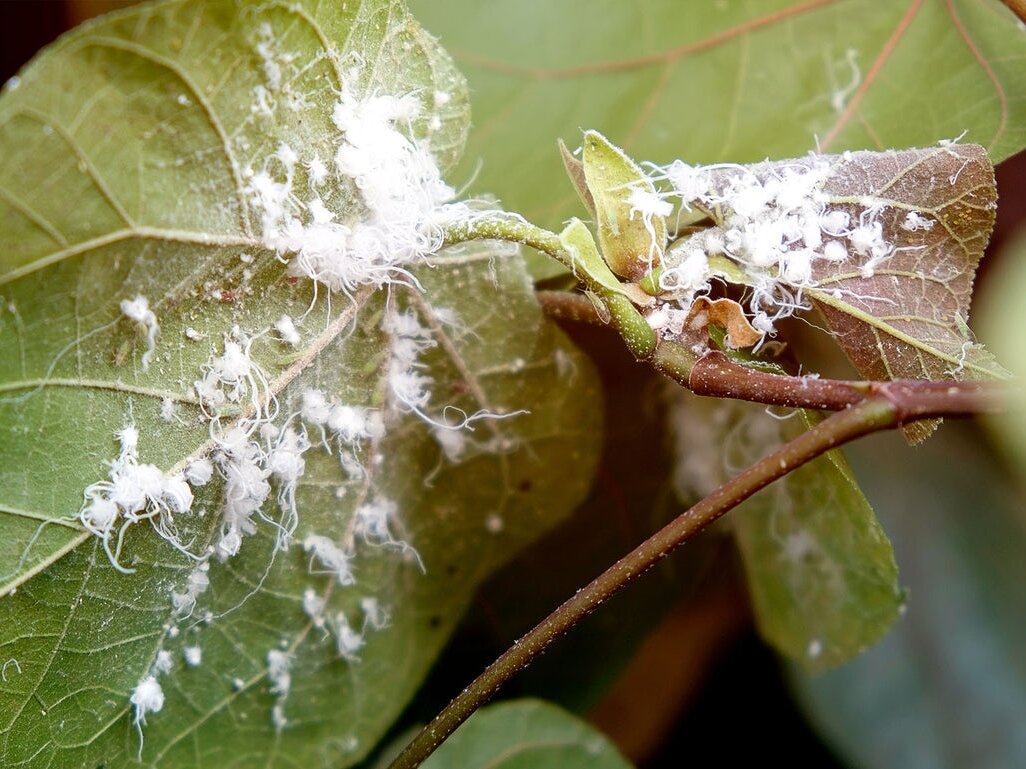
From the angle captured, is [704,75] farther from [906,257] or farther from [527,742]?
[527,742]

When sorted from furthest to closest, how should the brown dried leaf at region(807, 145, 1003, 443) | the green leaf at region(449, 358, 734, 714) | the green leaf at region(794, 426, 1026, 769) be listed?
the green leaf at region(794, 426, 1026, 769) < the green leaf at region(449, 358, 734, 714) < the brown dried leaf at region(807, 145, 1003, 443)

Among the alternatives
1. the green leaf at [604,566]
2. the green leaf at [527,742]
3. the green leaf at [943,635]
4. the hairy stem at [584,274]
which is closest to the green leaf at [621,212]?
the hairy stem at [584,274]

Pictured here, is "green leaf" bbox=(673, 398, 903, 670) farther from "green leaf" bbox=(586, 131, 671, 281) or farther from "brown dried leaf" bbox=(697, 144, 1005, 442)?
"green leaf" bbox=(586, 131, 671, 281)

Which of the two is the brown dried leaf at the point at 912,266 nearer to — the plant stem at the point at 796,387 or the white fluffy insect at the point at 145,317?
the plant stem at the point at 796,387

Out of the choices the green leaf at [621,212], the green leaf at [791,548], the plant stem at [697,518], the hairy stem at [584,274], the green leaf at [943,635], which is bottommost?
the green leaf at [943,635]

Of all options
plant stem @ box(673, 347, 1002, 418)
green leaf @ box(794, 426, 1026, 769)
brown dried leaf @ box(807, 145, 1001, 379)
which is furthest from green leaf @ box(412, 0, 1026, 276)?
green leaf @ box(794, 426, 1026, 769)

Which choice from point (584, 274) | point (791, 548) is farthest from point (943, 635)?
point (584, 274)
